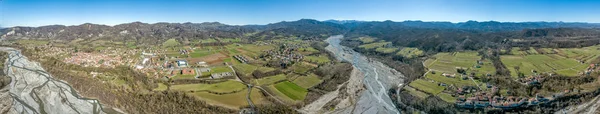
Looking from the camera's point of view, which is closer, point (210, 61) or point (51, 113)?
point (51, 113)

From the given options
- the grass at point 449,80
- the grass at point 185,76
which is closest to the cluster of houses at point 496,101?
the grass at point 449,80

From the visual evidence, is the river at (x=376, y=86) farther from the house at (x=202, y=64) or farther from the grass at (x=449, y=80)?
the house at (x=202, y=64)

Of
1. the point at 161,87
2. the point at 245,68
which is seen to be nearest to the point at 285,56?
the point at 245,68

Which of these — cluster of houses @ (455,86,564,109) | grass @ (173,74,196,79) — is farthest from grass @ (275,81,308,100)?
cluster of houses @ (455,86,564,109)

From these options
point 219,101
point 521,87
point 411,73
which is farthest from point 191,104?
point 521,87

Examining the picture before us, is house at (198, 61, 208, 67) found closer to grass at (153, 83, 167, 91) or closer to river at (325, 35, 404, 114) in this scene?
grass at (153, 83, 167, 91)

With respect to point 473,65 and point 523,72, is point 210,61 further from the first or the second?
point 523,72
